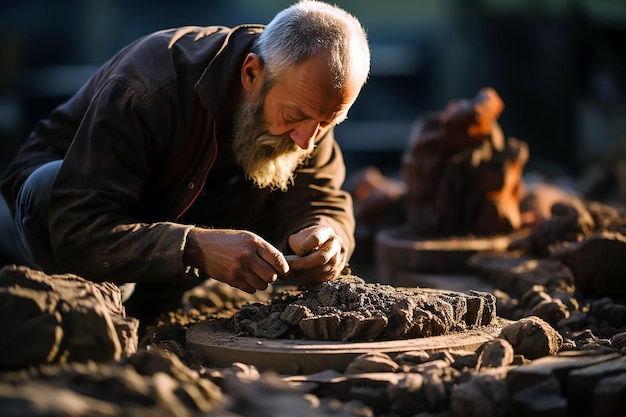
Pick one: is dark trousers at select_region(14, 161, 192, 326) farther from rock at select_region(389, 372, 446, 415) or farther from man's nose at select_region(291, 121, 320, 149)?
rock at select_region(389, 372, 446, 415)

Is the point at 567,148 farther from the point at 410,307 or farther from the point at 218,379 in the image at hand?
the point at 218,379

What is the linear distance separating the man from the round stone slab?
287mm

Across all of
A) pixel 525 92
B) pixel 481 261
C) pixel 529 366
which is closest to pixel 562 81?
pixel 525 92

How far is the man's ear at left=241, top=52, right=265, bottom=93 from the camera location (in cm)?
373

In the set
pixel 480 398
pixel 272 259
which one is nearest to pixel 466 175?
pixel 272 259

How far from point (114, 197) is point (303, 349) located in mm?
1120

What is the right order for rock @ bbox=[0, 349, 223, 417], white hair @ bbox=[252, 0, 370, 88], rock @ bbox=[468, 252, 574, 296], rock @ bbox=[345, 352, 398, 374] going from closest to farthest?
rock @ bbox=[0, 349, 223, 417]
rock @ bbox=[345, 352, 398, 374]
white hair @ bbox=[252, 0, 370, 88]
rock @ bbox=[468, 252, 574, 296]

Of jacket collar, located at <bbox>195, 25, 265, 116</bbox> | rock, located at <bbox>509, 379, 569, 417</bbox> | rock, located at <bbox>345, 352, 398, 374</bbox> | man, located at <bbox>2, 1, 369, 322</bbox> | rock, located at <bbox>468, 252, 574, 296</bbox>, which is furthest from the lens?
rock, located at <bbox>468, 252, 574, 296</bbox>

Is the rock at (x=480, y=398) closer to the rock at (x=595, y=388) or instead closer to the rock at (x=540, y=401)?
the rock at (x=540, y=401)

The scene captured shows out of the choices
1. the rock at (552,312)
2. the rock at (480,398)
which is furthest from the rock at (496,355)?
the rock at (552,312)

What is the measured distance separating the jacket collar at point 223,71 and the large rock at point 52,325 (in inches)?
45.4

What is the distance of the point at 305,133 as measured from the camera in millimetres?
3732

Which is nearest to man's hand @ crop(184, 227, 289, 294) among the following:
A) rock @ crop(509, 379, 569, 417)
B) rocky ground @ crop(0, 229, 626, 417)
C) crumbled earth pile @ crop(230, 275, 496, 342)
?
crumbled earth pile @ crop(230, 275, 496, 342)

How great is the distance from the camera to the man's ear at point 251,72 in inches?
147
